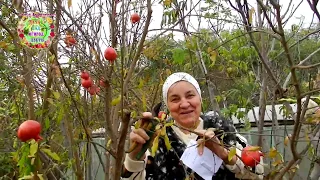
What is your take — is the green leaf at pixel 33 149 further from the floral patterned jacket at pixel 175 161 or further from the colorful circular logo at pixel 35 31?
the colorful circular logo at pixel 35 31

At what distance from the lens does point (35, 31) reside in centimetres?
205

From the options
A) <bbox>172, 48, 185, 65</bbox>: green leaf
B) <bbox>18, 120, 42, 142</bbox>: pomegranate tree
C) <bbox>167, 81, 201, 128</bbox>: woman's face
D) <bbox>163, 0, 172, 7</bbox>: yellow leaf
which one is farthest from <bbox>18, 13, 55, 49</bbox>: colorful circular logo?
<bbox>172, 48, 185, 65</bbox>: green leaf

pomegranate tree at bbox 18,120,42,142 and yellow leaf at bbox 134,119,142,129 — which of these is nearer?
yellow leaf at bbox 134,119,142,129

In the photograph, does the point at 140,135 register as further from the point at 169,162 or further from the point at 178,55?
the point at 178,55

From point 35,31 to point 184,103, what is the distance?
770mm

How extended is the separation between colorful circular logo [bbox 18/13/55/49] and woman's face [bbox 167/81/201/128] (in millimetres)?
595

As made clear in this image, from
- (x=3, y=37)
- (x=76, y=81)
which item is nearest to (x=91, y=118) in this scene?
(x=76, y=81)

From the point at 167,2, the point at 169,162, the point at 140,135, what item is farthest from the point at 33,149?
the point at 167,2

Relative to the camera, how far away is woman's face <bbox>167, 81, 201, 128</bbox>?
1.91 metres

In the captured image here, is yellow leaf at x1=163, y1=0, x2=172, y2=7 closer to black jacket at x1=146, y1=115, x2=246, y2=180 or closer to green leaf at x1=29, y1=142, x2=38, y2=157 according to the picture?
black jacket at x1=146, y1=115, x2=246, y2=180

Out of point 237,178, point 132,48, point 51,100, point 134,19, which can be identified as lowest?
point 237,178

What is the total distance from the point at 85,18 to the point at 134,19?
17.3 inches

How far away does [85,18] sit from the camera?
316cm

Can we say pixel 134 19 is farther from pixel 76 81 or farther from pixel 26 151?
pixel 26 151
